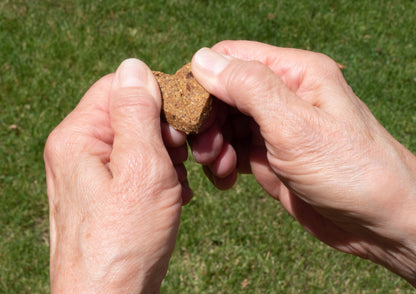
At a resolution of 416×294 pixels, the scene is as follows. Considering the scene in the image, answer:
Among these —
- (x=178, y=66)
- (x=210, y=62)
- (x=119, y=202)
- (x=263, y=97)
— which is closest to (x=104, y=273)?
(x=119, y=202)

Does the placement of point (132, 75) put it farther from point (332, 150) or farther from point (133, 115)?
point (332, 150)

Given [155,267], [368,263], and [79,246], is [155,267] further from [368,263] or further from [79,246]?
[368,263]

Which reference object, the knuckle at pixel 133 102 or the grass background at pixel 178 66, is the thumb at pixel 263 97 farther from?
the grass background at pixel 178 66

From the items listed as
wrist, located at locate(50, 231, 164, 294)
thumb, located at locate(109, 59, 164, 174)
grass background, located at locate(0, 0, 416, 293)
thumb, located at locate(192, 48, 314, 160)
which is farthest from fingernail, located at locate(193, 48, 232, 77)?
grass background, located at locate(0, 0, 416, 293)

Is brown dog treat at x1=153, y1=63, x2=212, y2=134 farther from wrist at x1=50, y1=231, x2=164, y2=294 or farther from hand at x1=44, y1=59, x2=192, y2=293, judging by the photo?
wrist at x1=50, y1=231, x2=164, y2=294

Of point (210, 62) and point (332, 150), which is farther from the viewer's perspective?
point (210, 62)

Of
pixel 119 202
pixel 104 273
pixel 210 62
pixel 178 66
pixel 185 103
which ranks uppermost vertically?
pixel 210 62

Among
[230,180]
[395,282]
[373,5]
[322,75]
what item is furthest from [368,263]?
[373,5]

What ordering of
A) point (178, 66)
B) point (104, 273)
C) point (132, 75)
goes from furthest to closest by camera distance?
1. point (178, 66)
2. point (132, 75)
3. point (104, 273)
